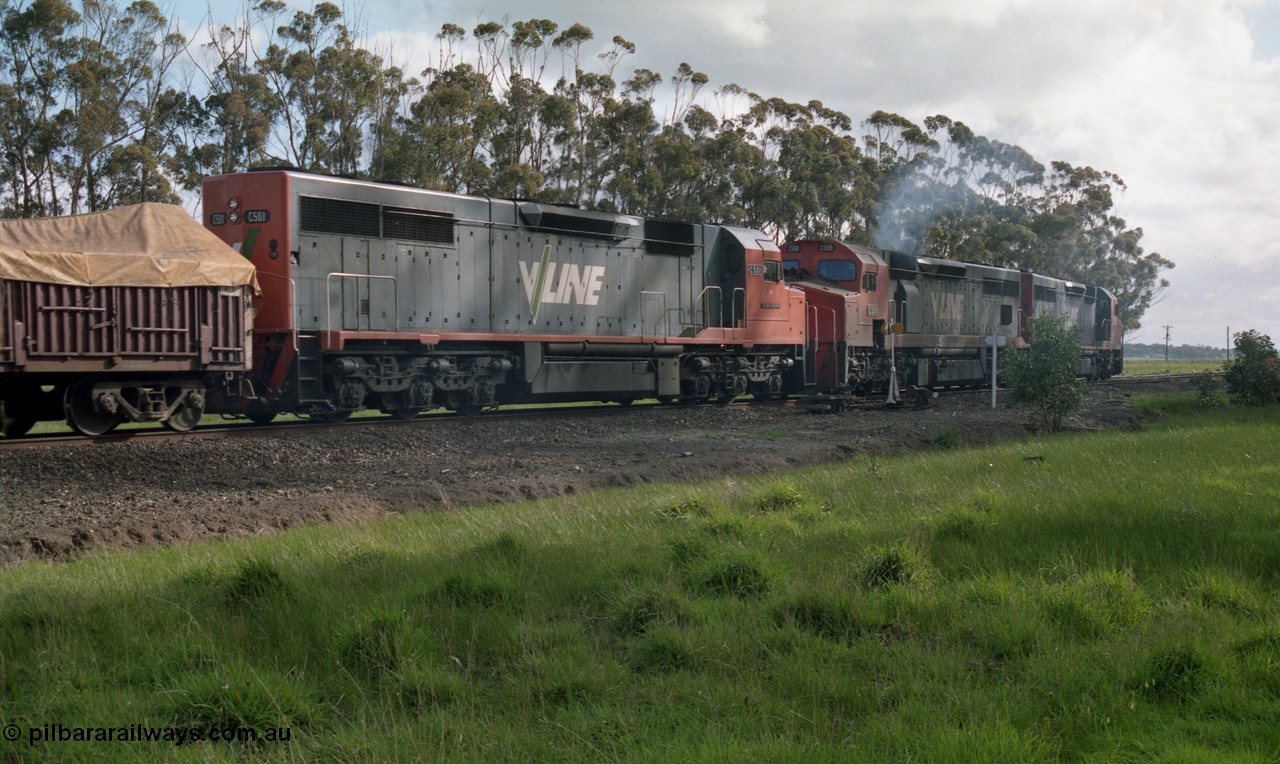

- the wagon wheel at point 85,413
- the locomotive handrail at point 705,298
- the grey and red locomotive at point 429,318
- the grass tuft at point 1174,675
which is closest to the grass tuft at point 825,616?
the grass tuft at point 1174,675

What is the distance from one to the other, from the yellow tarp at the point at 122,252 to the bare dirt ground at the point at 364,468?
6.25 feet

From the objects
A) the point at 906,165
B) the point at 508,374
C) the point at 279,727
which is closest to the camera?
the point at 279,727

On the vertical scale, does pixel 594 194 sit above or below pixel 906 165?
below

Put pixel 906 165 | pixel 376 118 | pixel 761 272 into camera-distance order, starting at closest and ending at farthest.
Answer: pixel 761 272
pixel 376 118
pixel 906 165

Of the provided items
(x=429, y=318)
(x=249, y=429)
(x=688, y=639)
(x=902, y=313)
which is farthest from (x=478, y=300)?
(x=902, y=313)

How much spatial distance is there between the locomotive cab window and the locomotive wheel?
16.1 meters

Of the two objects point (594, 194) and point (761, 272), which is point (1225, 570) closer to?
point (761, 272)

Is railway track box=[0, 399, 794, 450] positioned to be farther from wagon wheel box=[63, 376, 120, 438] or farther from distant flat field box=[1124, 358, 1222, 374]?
distant flat field box=[1124, 358, 1222, 374]

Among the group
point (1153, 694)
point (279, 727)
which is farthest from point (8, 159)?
point (1153, 694)

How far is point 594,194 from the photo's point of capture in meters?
38.6

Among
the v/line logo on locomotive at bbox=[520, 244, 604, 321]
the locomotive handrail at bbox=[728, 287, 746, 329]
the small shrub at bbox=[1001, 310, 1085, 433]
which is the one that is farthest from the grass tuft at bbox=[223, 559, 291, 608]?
the locomotive handrail at bbox=[728, 287, 746, 329]

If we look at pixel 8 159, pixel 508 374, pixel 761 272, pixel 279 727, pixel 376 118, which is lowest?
pixel 279 727

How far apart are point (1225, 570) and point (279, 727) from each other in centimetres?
528

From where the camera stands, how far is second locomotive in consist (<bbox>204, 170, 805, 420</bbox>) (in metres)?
13.1
